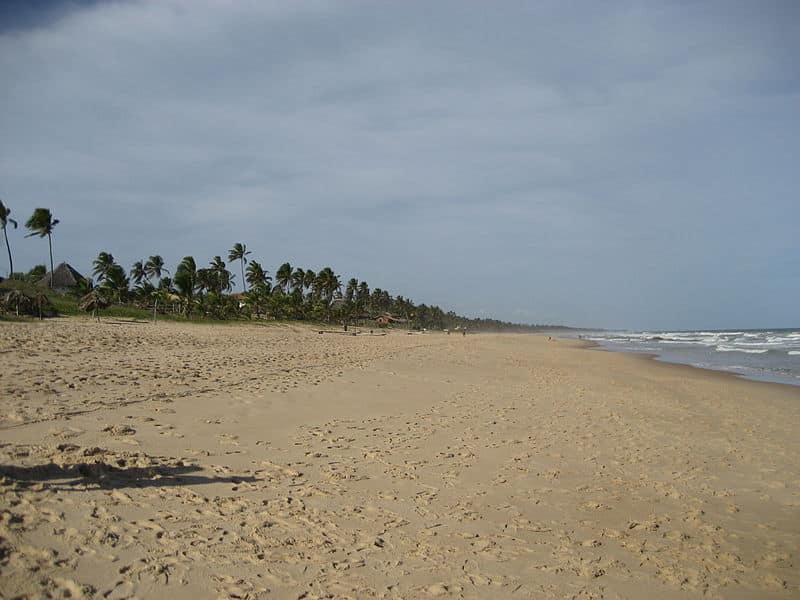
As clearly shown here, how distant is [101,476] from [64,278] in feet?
207

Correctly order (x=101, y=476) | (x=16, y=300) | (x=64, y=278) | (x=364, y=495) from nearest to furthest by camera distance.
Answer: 1. (x=101, y=476)
2. (x=364, y=495)
3. (x=16, y=300)
4. (x=64, y=278)

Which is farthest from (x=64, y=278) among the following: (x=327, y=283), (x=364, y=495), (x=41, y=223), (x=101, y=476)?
(x=364, y=495)

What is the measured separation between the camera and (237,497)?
5.06 metres

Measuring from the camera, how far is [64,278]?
2242 inches

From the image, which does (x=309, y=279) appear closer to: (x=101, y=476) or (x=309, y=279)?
(x=309, y=279)

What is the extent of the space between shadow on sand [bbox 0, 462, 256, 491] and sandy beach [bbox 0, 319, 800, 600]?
0.08 ft

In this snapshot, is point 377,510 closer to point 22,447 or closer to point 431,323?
point 22,447

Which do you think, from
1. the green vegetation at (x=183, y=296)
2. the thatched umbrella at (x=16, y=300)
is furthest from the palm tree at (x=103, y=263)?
the thatched umbrella at (x=16, y=300)

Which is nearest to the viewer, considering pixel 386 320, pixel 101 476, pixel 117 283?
pixel 101 476

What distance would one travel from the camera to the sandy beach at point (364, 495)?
3.87 meters

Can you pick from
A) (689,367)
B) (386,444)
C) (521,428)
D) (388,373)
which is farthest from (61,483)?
(689,367)

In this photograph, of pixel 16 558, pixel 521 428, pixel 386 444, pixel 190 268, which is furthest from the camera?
pixel 190 268

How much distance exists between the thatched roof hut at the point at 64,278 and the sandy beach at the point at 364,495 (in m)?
52.6

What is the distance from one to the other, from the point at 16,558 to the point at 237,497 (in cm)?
189
